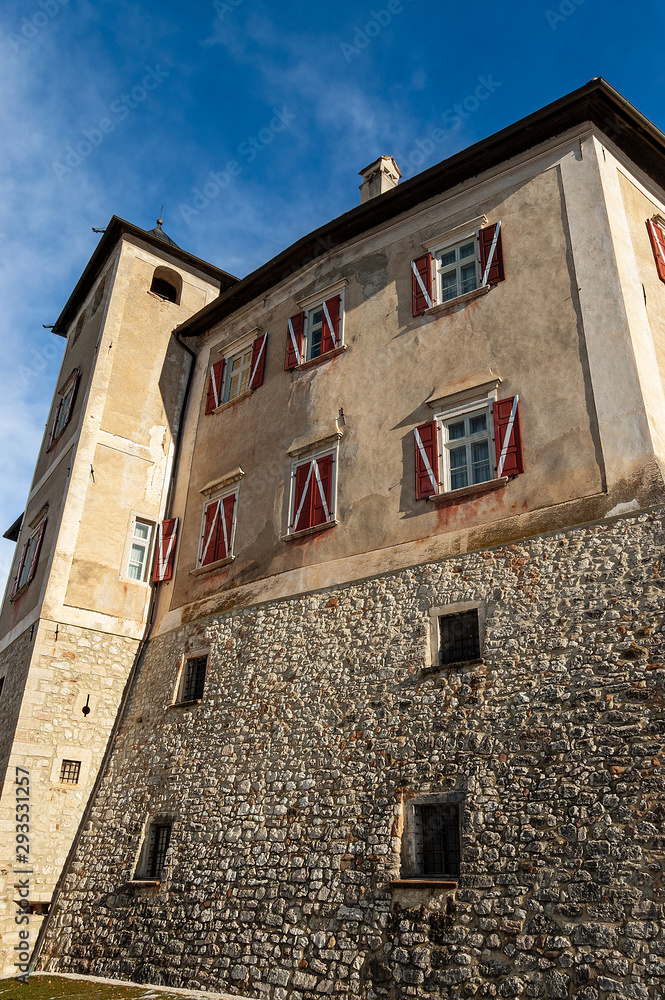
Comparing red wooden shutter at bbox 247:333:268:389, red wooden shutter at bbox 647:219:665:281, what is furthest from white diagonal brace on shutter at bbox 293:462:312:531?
red wooden shutter at bbox 647:219:665:281

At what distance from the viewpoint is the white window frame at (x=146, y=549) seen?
16.2 m

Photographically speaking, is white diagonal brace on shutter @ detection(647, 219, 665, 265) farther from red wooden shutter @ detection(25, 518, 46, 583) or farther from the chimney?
red wooden shutter @ detection(25, 518, 46, 583)

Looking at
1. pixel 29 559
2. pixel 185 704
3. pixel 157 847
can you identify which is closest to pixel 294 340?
pixel 185 704

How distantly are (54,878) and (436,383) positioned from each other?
10426 mm

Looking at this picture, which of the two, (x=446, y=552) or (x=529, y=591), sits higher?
(x=446, y=552)

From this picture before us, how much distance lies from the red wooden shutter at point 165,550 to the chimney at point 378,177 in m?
8.95

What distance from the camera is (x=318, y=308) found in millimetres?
16016

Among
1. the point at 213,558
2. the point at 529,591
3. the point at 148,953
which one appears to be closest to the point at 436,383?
the point at 529,591

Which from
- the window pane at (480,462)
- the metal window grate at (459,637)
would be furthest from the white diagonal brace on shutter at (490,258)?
the metal window grate at (459,637)

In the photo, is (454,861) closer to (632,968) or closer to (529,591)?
(632,968)

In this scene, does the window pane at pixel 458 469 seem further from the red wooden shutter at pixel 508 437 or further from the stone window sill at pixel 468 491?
the red wooden shutter at pixel 508 437

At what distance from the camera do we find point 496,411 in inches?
462

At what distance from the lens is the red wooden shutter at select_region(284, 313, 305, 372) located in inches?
616

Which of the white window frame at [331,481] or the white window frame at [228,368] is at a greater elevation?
the white window frame at [228,368]
